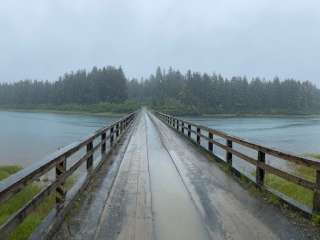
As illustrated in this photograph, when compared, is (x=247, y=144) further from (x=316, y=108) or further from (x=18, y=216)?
(x=316, y=108)

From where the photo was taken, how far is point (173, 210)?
17.4ft

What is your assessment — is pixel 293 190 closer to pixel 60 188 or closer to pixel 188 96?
pixel 60 188

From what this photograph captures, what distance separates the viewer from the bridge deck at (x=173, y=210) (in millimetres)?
4344

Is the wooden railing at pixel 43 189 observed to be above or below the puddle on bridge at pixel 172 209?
above

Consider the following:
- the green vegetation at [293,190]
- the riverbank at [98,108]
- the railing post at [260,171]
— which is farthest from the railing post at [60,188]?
the riverbank at [98,108]

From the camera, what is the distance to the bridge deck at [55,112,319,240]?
14.3ft

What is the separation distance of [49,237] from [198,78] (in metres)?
121

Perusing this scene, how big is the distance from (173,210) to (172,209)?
0.05m

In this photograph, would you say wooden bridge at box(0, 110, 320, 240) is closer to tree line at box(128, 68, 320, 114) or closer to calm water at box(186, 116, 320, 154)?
calm water at box(186, 116, 320, 154)

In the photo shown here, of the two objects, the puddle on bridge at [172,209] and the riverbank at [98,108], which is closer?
the puddle on bridge at [172,209]

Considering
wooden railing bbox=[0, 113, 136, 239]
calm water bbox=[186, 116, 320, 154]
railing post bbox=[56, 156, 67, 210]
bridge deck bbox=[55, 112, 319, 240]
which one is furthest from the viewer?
calm water bbox=[186, 116, 320, 154]

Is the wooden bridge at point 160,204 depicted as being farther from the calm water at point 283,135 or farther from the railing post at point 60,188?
the calm water at point 283,135

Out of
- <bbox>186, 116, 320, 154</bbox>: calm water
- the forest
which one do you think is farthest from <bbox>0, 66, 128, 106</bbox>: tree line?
<bbox>186, 116, 320, 154</bbox>: calm water

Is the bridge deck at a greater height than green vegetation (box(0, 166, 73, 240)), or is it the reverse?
the bridge deck
